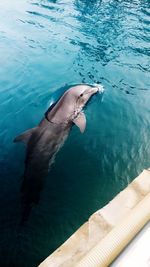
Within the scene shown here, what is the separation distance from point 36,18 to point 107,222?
16.5m

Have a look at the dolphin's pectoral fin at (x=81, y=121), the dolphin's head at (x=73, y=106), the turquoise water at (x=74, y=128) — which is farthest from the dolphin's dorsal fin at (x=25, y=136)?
the dolphin's pectoral fin at (x=81, y=121)

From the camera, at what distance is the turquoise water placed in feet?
19.0

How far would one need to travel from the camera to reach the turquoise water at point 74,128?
5793 millimetres

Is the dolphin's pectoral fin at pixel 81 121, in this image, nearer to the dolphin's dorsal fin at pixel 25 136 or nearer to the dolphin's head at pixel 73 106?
the dolphin's head at pixel 73 106

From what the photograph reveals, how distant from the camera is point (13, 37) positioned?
14992 mm

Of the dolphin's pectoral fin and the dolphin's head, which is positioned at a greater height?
the dolphin's head

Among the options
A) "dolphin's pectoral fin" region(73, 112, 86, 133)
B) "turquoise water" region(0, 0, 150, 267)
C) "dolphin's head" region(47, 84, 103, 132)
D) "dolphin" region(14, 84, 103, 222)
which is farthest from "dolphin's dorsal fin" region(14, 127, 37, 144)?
"dolphin's pectoral fin" region(73, 112, 86, 133)

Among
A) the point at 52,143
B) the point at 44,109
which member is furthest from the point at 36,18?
the point at 52,143

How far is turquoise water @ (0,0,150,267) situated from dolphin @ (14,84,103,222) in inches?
10.3

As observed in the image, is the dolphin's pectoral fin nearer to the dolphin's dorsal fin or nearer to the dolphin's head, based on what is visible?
the dolphin's head

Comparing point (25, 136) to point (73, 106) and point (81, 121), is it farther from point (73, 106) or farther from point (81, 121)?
point (73, 106)

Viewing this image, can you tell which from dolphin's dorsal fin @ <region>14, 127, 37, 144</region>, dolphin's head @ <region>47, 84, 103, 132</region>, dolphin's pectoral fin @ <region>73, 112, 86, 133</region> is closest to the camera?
dolphin's dorsal fin @ <region>14, 127, 37, 144</region>

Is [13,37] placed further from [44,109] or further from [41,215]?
[41,215]

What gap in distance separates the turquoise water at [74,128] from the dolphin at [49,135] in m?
0.26
